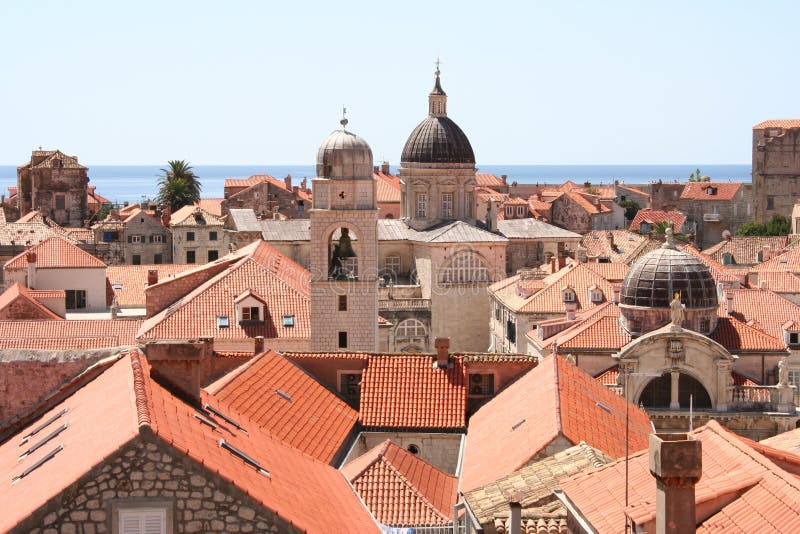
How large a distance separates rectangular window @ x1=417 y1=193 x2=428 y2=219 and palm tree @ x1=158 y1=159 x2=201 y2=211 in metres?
48.9

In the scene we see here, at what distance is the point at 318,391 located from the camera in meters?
35.7

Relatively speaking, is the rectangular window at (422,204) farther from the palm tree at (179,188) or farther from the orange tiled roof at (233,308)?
the palm tree at (179,188)

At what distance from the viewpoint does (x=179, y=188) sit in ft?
400

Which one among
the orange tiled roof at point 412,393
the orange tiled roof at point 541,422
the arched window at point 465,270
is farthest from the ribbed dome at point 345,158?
the arched window at point 465,270

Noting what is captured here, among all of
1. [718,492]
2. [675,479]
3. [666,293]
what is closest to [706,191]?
[666,293]

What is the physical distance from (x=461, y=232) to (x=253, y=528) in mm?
54212

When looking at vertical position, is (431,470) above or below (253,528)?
below

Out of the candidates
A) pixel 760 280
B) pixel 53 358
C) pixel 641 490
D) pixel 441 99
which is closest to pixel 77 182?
pixel 441 99

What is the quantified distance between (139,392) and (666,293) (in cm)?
3002

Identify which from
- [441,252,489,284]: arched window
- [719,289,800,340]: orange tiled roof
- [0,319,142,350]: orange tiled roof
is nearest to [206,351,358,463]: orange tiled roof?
[0,319,142,350]: orange tiled roof

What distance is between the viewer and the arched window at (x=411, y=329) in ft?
225

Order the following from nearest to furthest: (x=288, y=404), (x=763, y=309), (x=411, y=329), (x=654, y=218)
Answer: (x=288, y=404) → (x=763, y=309) → (x=411, y=329) → (x=654, y=218)

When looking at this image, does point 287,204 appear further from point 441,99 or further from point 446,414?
point 446,414

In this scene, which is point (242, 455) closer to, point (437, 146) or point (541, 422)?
point (541, 422)
